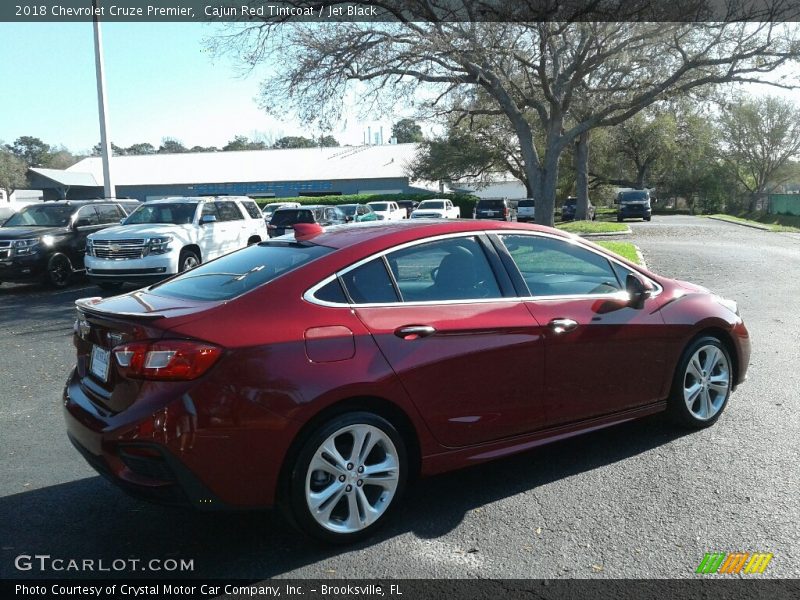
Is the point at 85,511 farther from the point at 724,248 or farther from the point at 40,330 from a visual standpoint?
the point at 724,248

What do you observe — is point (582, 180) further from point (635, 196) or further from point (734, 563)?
point (734, 563)

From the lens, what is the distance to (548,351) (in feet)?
14.4

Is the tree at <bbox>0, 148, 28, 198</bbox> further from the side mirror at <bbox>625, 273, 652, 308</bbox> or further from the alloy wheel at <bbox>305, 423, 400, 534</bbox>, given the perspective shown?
the alloy wheel at <bbox>305, 423, 400, 534</bbox>

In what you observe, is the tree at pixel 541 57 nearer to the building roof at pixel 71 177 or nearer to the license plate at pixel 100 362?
the license plate at pixel 100 362

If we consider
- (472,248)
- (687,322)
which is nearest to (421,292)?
(472,248)

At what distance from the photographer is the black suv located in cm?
1393

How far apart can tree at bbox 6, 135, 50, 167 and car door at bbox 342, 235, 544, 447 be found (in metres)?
123

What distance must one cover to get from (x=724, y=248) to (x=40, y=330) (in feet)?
62.2

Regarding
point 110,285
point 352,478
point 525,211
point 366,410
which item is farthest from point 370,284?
point 525,211

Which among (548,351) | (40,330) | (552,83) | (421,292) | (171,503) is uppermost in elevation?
(552,83)

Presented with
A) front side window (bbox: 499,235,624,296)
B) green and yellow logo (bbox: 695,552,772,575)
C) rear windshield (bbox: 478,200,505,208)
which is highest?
front side window (bbox: 499,235,624,296)

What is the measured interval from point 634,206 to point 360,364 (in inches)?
1694

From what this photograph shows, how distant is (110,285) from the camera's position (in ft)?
44.0

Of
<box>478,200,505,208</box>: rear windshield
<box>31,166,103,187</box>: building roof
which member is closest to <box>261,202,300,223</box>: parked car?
<box>478,200,505,208</box>: rear windshield
